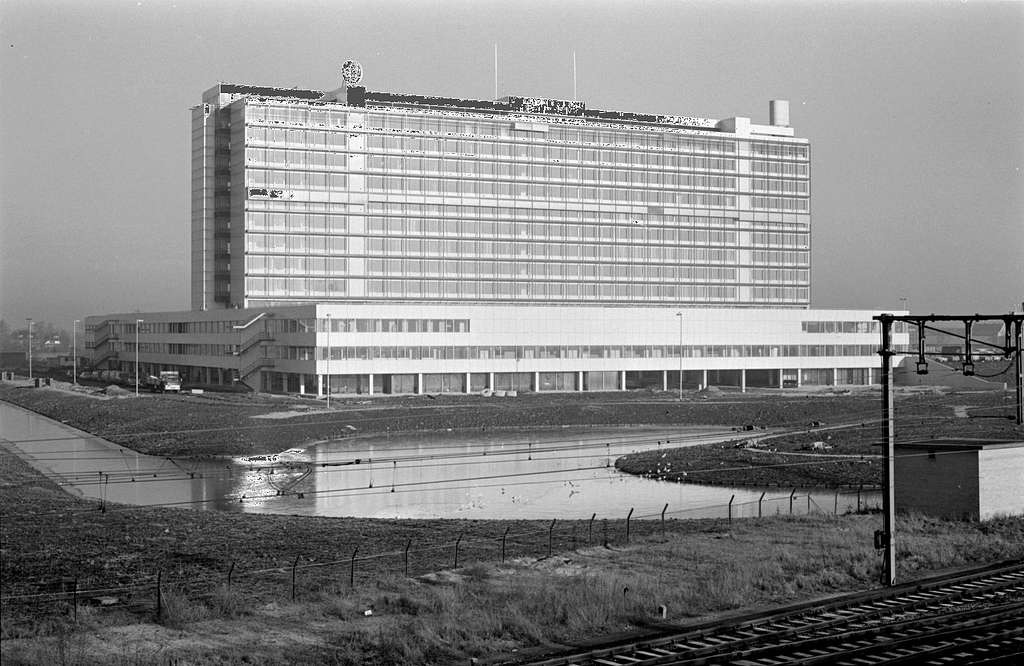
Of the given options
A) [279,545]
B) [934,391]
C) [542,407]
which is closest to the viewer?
[279,545]

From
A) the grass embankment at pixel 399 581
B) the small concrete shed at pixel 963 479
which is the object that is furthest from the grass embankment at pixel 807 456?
the grass embankment at pixel 399 581

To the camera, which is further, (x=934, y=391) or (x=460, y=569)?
(x=934, y=391)

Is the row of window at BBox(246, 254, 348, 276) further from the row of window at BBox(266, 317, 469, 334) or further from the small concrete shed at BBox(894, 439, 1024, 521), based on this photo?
the small concrete shed at BBox(894, 439, 1024, 521)

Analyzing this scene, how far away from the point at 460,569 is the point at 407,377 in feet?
210

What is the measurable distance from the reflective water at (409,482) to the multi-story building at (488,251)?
28.9m

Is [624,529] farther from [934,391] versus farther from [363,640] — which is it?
[934,391]

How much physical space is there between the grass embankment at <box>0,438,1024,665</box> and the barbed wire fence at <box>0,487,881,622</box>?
0.51 ft

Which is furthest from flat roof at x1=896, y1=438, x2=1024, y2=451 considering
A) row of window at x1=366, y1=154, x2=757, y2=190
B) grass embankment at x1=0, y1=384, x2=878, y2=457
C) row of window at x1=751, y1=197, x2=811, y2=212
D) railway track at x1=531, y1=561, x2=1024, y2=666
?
row of window at x1=751, y1=197, x2=811, y2=212

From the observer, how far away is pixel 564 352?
98062mm

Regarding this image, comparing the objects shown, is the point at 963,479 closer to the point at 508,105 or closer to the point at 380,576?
the point at 380,576

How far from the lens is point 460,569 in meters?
27.6

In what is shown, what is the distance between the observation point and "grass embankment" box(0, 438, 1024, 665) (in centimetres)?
2000

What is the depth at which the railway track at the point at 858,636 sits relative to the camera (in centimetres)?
1898

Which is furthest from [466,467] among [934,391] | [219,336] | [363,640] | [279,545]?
[934,391]
